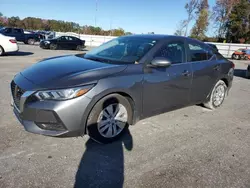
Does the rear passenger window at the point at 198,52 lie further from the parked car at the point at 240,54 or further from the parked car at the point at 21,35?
the parked car at the point at 21,35

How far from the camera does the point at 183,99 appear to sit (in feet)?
13.4

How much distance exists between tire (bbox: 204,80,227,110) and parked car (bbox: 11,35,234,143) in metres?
0.35

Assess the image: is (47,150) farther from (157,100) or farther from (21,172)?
(157,100)

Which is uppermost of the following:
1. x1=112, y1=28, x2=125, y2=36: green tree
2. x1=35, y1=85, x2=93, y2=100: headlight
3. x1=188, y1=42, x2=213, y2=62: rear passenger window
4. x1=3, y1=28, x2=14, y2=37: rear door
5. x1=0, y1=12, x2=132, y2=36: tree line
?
x1=0, y1=12, x2=132, y2=36: tree line

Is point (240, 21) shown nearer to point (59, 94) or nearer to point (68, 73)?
point (68, 73)

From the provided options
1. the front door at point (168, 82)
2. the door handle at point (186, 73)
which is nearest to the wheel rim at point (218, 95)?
the front door at point (168, 82)

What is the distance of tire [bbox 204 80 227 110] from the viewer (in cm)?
492

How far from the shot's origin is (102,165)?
2.67 m

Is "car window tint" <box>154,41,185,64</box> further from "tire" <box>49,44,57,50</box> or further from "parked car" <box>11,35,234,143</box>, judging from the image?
"tire" <box>49,44,57,50</box>

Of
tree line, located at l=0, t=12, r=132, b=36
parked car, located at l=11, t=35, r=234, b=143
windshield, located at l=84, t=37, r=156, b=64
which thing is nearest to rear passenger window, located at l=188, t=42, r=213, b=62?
parked car, located at l=11, t=35, r=234, b=143

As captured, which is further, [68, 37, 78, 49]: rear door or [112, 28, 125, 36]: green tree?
[112, 28, 125, 36]: green tree

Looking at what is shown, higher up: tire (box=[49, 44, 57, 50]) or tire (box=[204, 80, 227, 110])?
tire (box=[49, 44, 57, 50])

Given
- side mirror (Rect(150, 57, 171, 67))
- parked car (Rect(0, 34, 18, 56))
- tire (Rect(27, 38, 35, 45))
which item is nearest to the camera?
side mirror (Rect(150, 57, 171, 67))

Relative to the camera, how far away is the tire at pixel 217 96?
16.1ft
